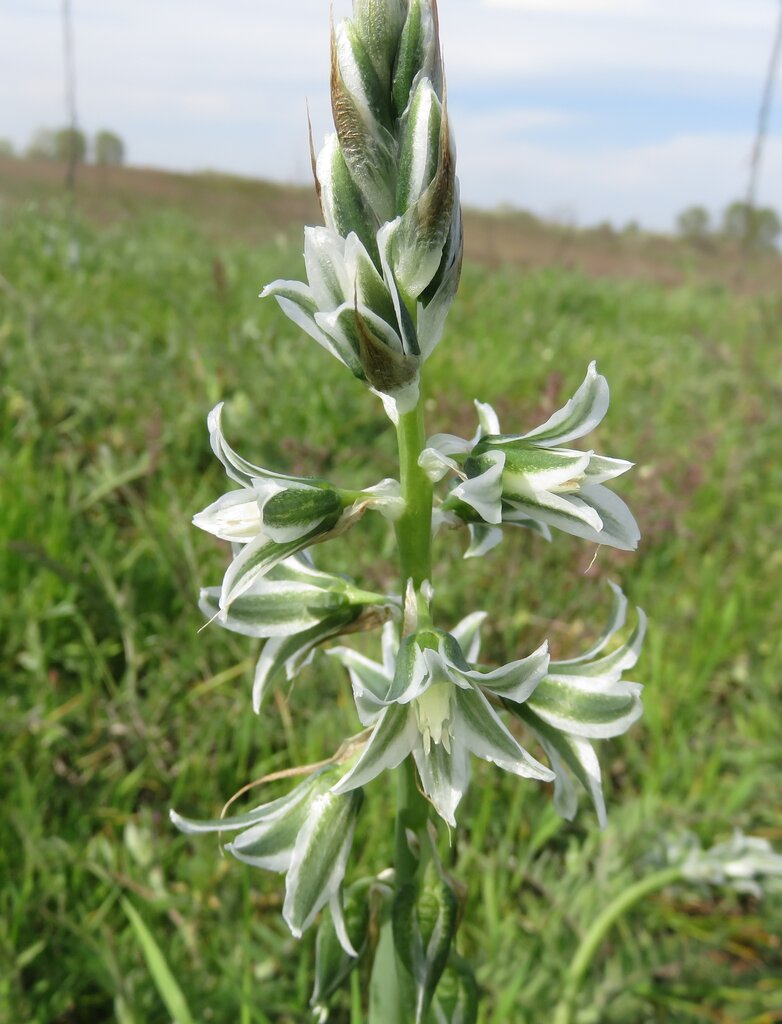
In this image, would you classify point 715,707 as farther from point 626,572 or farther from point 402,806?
point 402,806

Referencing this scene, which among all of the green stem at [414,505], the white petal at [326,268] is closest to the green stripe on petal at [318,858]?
the green stem at [414,505]

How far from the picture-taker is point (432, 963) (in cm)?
136

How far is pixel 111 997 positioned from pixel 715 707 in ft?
7.31

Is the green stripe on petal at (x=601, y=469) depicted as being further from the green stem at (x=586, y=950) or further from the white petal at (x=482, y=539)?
the green stem at (x=586, y=950)

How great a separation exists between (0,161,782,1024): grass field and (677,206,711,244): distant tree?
57.0ft

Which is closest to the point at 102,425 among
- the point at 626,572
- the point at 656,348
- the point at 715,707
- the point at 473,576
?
the point at 473,576

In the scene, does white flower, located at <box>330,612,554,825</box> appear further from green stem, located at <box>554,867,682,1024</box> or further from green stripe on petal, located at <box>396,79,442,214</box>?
green stem, located at <box>554,867,682,1024</box>

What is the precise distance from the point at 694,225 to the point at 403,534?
23.1m

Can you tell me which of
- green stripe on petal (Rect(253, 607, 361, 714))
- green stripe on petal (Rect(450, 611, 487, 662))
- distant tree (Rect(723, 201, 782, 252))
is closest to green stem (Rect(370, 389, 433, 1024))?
green stripe on petal (Rect(253, 607, 361, 714))

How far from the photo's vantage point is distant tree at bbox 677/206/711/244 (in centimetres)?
2121

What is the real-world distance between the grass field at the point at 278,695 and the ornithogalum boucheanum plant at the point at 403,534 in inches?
20.3

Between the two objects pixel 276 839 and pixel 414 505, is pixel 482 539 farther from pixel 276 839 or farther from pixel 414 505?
pixel 276 839

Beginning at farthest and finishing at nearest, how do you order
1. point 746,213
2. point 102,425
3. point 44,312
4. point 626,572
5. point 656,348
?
point 746,213
point 656,348
point 44,312
point 102,425
point 626,572

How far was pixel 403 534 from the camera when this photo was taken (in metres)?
1.36
